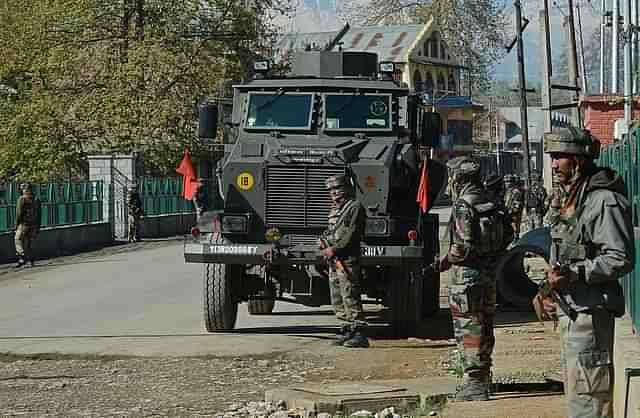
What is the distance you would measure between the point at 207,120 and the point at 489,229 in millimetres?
6102

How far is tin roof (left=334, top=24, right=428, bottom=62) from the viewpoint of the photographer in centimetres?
8619

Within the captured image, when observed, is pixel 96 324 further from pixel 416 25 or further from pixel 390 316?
pixel 416 25

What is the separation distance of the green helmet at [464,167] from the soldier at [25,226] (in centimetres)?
1743

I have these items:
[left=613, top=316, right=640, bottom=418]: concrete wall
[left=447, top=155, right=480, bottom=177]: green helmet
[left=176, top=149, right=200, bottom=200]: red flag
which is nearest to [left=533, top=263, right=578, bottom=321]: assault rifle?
[left=613, top=316, right=640, bottom=418]: concrete wall

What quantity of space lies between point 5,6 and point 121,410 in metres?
41.6

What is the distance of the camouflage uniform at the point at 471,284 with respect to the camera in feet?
29.3

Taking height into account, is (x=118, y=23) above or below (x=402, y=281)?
above

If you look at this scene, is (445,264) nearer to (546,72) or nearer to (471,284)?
(471,284)

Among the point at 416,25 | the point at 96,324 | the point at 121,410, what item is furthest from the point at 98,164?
the point at 416,25

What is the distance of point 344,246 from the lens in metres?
12.5

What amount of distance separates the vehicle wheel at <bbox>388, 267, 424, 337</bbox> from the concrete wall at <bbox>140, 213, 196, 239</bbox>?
2416cm

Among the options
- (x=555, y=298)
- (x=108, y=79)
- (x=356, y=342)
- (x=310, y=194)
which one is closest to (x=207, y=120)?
(x=310, y=194)

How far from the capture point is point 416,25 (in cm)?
8794

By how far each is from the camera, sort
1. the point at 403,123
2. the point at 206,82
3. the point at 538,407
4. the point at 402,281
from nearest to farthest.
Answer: the point at 538,407 < the point at 402,281 < the point at 403,123 < the point at 206,82
